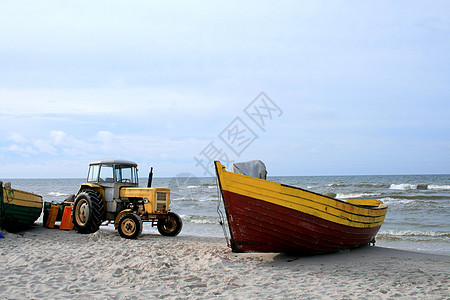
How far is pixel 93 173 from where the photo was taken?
10.8 metres

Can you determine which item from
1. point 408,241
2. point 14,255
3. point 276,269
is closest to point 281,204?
point 276,269

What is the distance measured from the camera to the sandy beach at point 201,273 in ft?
17.4

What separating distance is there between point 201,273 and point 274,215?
1.63m

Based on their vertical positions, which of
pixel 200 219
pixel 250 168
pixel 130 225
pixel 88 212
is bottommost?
pixel 200 219

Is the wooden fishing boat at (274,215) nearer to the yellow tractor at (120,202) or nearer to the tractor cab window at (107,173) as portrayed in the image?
the yellow tractor at (120,202)

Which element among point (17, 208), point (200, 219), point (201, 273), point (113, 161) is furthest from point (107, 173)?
point (200, 219)

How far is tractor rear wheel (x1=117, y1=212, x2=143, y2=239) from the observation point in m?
9.62

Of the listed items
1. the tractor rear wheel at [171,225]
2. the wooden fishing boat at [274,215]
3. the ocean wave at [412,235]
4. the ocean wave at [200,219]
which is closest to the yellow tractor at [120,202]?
the tractor rear wheel at [171,225]

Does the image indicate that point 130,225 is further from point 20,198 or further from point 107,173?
point 20,198

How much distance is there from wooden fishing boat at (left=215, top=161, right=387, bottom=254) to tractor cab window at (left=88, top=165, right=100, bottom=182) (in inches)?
193

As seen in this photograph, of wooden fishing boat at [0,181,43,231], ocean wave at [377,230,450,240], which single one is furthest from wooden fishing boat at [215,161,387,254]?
wooden fishing boat at [0,181,43,231]

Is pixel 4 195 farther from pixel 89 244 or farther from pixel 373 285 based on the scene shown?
pixel 373 285

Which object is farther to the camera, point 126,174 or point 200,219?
point 200,219

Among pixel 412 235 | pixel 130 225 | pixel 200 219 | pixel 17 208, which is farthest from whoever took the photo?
pixel 200 219
